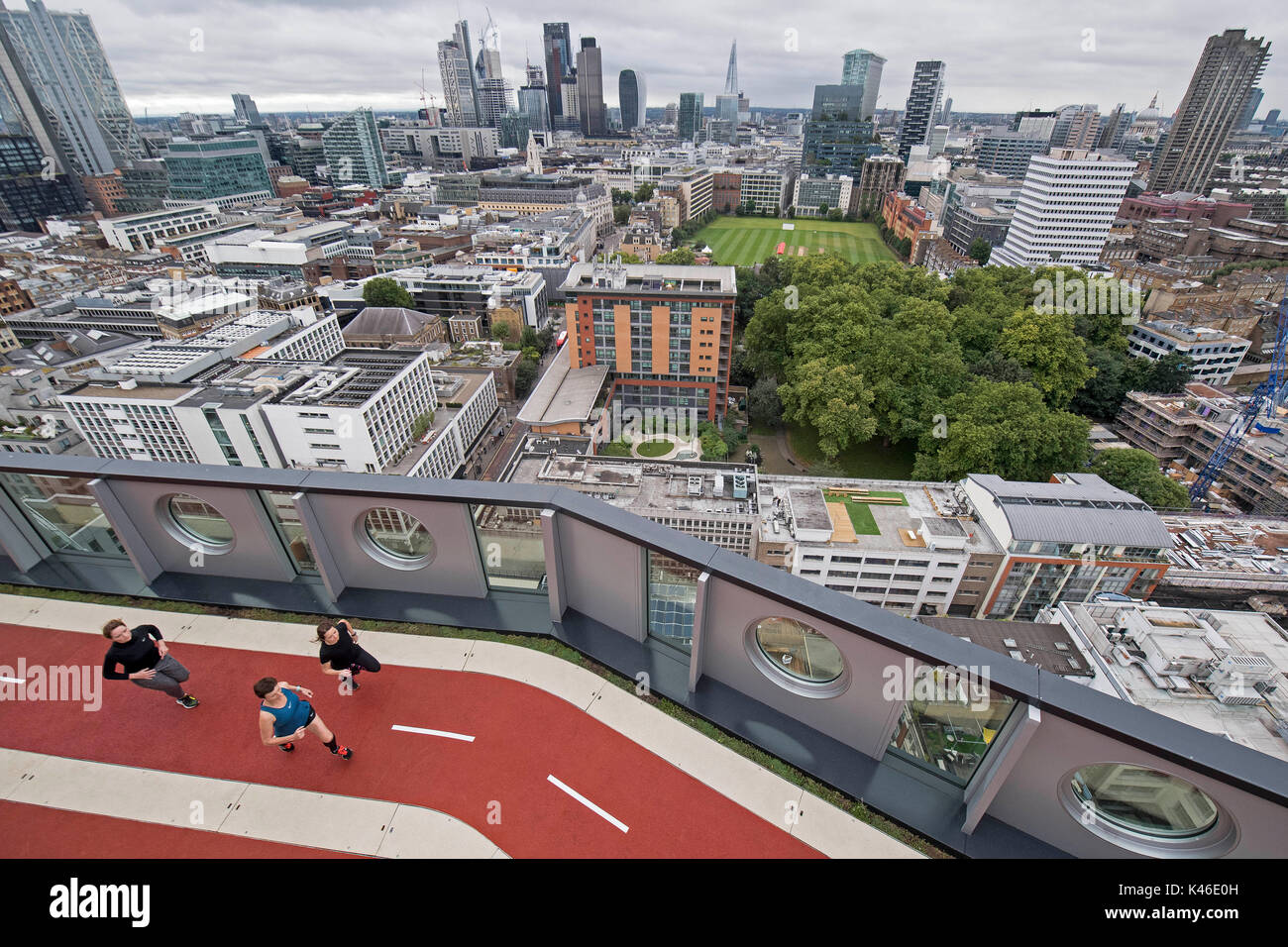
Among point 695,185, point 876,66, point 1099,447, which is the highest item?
point 876,66

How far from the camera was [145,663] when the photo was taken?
4340mm

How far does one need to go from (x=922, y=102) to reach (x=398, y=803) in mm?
171615

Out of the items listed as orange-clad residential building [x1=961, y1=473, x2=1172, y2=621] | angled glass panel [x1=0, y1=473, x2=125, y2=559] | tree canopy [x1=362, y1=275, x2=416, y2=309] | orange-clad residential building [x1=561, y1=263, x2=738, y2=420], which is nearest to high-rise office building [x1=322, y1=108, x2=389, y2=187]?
tree canopy [x1=362, y1=275, x2=416, y2=309]

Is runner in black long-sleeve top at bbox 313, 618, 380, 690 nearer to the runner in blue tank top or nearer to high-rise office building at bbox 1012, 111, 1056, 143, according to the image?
the runner in blue tank top

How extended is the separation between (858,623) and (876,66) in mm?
256881

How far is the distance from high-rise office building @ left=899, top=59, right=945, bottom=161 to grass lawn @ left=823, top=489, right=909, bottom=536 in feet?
439

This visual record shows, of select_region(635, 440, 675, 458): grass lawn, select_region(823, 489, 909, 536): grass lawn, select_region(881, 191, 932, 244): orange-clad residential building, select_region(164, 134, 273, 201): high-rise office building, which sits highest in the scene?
select_region(164, 134, 273, 201): high-rise office building

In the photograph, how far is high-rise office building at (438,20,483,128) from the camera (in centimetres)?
17525

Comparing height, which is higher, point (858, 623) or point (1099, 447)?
point (858, 623)

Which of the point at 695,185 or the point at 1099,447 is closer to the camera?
the point at 1099,447
